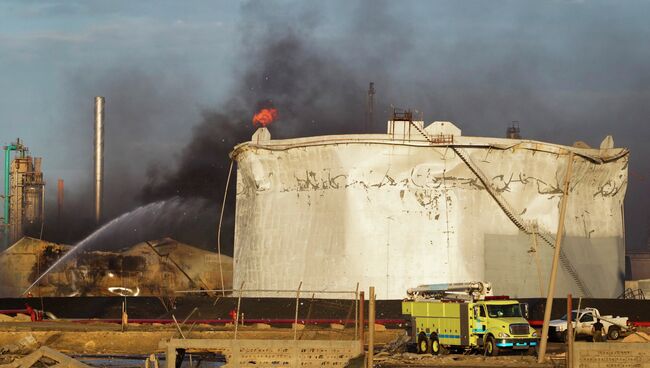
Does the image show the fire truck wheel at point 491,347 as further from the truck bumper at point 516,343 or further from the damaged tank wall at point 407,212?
the damaged tank wall at point 407,212

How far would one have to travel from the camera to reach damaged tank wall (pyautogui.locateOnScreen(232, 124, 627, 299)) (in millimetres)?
49188

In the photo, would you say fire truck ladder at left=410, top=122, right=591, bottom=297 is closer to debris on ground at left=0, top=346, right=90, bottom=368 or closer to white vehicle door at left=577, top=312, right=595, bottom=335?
white vehicle door at left=577, top=312, right=595, bottom=335

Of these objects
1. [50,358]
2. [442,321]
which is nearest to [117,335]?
[50,358]

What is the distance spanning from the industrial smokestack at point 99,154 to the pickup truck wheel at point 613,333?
2034 inches

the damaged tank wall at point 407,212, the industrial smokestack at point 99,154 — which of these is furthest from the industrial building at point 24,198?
the damaged tank wall at point 407,212

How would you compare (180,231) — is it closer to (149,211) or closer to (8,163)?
(149,211)

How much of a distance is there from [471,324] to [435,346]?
1442 millimetres

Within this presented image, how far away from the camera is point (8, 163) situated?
338 feet

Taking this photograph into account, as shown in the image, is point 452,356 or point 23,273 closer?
point 452,356

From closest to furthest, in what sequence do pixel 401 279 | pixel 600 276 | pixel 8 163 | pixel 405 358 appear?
pixel 405 358, pixel 401 279, pixel 600 276, pixel 8 163

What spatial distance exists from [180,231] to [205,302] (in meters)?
29.2

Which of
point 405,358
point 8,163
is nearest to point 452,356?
point 405,358

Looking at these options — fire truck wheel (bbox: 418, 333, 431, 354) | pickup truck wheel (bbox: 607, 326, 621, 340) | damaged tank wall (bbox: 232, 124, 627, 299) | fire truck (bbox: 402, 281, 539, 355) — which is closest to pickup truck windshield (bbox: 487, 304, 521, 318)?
fire truck (bbox: 402, 281, 539, 355)

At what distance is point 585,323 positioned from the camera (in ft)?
137
